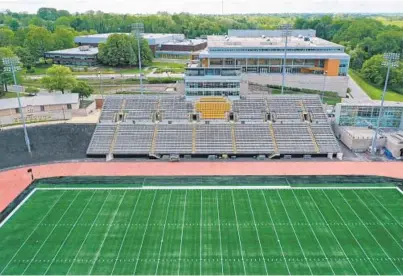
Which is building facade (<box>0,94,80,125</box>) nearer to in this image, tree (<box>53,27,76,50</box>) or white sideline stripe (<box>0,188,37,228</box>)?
white sideline stripe (<box>0,188,37,228</box>)

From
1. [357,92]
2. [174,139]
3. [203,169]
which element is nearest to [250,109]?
[174,139]

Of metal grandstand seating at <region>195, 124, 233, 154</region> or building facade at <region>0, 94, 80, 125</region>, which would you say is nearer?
metal grandstand seating at <region>195, 124, 233, 154</region>

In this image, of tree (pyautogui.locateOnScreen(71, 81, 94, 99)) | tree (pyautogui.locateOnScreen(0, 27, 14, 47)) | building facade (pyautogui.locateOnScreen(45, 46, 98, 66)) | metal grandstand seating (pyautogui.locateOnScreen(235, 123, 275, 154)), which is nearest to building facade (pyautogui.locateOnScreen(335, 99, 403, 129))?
metal grandstand seating (pyautogui.locateOnScreen(235, 123, 275, 154))

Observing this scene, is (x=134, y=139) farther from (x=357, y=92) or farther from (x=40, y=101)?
(x=357, y=92)

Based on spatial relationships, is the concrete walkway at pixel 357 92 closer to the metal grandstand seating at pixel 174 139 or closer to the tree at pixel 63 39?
the metal grandstand seating at pixel 174 139

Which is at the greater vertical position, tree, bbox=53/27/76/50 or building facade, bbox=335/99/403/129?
tree, bbox=53/27/76/50

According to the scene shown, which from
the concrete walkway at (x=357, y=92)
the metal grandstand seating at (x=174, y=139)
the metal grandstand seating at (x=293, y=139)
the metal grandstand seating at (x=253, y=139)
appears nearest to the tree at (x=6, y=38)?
the metal grandstand seating at (x=174, y=139)
